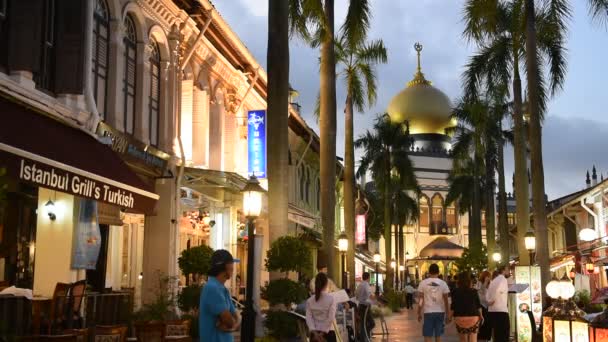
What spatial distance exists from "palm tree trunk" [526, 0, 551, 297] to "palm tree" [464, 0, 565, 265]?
587 millimetres

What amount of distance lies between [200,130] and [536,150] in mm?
9894

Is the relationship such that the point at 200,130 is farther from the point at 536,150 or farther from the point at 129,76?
the point at 536,150

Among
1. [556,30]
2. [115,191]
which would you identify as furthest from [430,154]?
[115,191]

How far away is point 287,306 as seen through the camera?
14.8 metres

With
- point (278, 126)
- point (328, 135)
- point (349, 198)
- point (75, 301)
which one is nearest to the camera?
point (75, 301)

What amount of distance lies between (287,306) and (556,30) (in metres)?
14.7

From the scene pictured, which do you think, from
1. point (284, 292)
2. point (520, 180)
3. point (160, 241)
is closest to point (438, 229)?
point (520, 180)

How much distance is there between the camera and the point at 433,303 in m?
14.6

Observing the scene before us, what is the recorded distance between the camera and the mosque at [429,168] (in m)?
87.6

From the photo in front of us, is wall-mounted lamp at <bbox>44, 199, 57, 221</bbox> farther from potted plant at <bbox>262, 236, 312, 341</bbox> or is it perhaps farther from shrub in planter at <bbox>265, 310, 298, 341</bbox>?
shrub in planter at <bbox>265, 310, 298, 341</bbox>

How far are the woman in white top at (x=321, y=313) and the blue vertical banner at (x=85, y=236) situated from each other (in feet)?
20.0

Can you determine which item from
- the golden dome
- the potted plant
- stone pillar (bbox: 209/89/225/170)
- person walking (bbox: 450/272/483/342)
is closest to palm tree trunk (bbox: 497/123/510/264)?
stone pillar (bbox: 209/89/225/170)

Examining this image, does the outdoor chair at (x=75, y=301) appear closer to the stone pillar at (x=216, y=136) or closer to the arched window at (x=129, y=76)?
the arched window at (x=129, y=76)

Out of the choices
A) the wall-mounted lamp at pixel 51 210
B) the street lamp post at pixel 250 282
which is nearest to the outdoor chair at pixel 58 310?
the wall-mounted lamp at pixel 51 210
